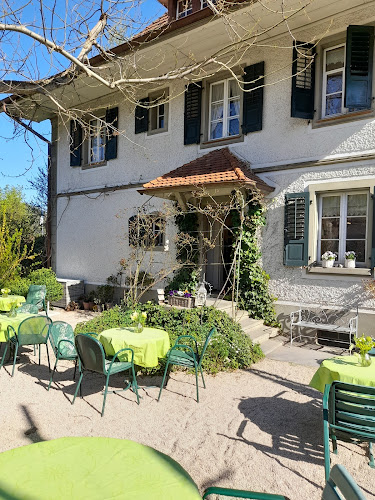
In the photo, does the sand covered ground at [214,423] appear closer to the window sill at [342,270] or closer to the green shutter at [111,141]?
the window sill at [342,270]

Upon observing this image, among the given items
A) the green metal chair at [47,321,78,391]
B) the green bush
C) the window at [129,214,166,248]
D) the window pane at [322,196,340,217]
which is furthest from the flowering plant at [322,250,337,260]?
the green metal chair at [47,321,78,391]

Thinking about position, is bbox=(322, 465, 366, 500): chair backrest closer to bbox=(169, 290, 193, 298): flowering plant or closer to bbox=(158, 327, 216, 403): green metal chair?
bbox=(158, 327, 216, 403): green metal chair

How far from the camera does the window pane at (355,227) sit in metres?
7.88

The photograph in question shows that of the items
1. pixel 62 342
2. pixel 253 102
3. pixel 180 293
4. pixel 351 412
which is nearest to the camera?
pixel 351 412

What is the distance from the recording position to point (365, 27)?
739 centimetres

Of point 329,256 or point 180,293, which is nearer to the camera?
point 329,256

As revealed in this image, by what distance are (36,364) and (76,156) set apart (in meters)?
8.60

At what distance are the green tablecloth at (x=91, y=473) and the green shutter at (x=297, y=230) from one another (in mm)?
6732

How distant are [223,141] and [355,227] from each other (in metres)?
3.89

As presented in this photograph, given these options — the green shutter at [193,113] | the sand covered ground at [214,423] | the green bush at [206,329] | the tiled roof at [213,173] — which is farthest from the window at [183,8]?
the sand covered ground at [214,423]

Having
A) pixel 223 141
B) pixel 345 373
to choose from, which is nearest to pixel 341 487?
pixel 345 373

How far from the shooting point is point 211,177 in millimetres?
8508

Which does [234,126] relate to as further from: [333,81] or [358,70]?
[358,70]

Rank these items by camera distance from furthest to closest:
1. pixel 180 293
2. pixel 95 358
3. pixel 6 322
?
1. pixel 180 293
2. pixel 6 322
3. pixel 95 358
